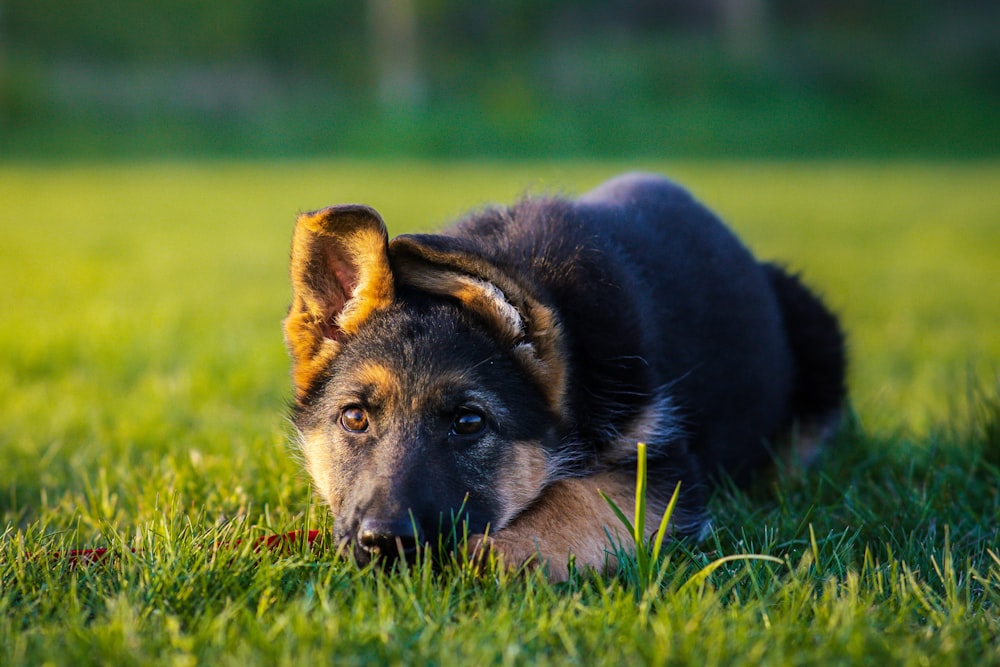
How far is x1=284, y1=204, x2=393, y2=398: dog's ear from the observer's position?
367 cm

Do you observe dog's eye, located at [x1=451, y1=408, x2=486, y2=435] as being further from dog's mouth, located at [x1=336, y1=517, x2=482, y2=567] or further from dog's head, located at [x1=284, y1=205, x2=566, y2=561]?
dog's mouth, located at [x1=336, y1=517, x2=482, y2=567]

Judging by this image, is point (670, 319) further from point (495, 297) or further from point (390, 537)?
point (390, 537)

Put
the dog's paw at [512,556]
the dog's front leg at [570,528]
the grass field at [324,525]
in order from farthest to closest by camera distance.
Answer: the dog's front leg at [570,528] → the dog's paw at [512,556] → the grass field at [324,525]

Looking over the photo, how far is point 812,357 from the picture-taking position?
559cm

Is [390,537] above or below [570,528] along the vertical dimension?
above

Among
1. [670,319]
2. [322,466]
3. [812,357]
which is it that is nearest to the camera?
[322,466]

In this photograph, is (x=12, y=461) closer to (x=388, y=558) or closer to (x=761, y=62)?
(x=388, y=558)

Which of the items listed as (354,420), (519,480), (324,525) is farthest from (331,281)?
(519,480)

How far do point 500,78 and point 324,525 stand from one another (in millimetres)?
35865

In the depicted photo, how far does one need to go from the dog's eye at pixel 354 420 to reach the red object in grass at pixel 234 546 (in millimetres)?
400

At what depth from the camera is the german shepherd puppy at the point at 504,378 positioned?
3510 mm

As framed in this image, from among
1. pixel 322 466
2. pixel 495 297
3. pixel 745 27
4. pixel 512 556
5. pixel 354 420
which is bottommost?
pixel 512 556

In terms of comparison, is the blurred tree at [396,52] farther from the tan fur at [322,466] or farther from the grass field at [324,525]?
the tan fur at [322,466]

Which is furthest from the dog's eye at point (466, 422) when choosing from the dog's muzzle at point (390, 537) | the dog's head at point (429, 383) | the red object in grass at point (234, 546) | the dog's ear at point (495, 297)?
the red object in grass at point (234, 546)
